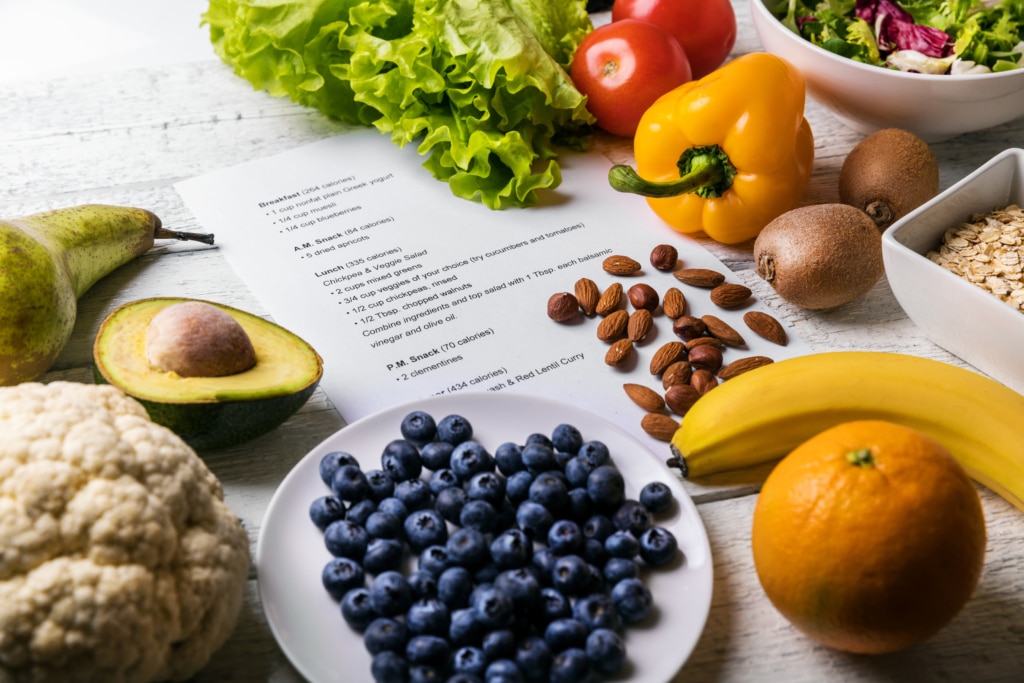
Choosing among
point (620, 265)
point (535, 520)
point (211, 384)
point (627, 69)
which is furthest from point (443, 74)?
point (535, 520)

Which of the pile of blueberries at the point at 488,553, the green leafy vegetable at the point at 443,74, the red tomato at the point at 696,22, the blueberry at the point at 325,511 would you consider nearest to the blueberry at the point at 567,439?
the pile of blueberries at the point at 488,553

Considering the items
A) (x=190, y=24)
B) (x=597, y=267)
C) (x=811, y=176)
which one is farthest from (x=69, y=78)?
(x=811, y=176)

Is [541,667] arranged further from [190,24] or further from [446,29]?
[190,24]

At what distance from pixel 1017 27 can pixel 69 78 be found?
137 centimetres

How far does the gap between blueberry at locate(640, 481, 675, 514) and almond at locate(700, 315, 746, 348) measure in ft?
0.83

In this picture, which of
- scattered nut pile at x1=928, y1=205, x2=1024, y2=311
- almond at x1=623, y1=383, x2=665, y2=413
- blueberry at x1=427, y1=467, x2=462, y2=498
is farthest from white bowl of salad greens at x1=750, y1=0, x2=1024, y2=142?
blueberry at x1=427, y1=467, x2=462, y2=498

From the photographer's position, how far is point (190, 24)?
1567mm

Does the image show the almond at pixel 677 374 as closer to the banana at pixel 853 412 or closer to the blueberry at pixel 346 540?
the banana at pixel 853 412

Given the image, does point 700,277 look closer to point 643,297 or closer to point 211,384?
point 643,297

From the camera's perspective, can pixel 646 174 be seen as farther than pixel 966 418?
Yes

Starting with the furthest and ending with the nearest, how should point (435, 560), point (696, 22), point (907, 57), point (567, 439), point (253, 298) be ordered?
point (696, 22)
point (907, 57)
point (253, 298)
point (567, 439)
point (435, 560)

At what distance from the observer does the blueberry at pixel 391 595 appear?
0.69 m

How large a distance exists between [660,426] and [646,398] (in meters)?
0.04

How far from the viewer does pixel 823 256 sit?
0.97 m
